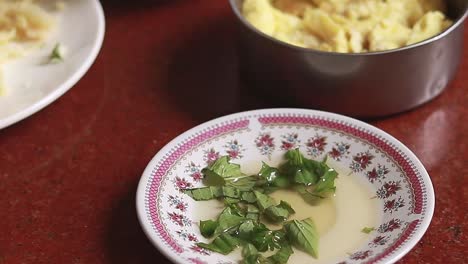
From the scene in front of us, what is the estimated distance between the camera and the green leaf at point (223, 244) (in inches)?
36.3

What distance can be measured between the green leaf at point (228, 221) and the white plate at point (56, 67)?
14.4 inches

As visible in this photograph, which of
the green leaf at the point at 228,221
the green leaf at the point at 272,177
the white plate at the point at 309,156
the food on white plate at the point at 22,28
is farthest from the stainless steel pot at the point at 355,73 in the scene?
the food on white plate at the point at 22,28

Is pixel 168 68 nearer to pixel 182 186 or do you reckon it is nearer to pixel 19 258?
pixel 182 186

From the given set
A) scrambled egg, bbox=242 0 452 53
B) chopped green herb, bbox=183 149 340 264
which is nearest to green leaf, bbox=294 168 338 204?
chopped green herb, bbox=183 149 340 264

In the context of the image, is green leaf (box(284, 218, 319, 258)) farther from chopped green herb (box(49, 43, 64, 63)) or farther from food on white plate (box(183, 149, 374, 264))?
chopped green herb (box(49, 43, 64, 63))

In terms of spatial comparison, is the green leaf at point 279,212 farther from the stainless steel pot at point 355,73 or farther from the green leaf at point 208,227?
the stainless steel pot at point 355,73

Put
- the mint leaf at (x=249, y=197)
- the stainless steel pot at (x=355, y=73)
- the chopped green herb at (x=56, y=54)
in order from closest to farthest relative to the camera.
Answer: the mint leaf at (x=249, y=197) < the stainless steel pot at (x=355, y=73) < the chopped green herb at (x=56, y=54)

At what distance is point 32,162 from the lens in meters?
1.15

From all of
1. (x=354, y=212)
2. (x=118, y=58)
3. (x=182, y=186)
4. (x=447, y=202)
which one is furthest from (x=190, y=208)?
(x=118, y=58)

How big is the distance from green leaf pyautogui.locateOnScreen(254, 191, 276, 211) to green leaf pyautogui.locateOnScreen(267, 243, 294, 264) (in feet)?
0.28

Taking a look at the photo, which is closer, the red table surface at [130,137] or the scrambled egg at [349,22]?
the red table surface at [130,137]

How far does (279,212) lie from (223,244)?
9 cm

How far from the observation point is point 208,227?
96 cm

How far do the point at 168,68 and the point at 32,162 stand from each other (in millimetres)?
327
